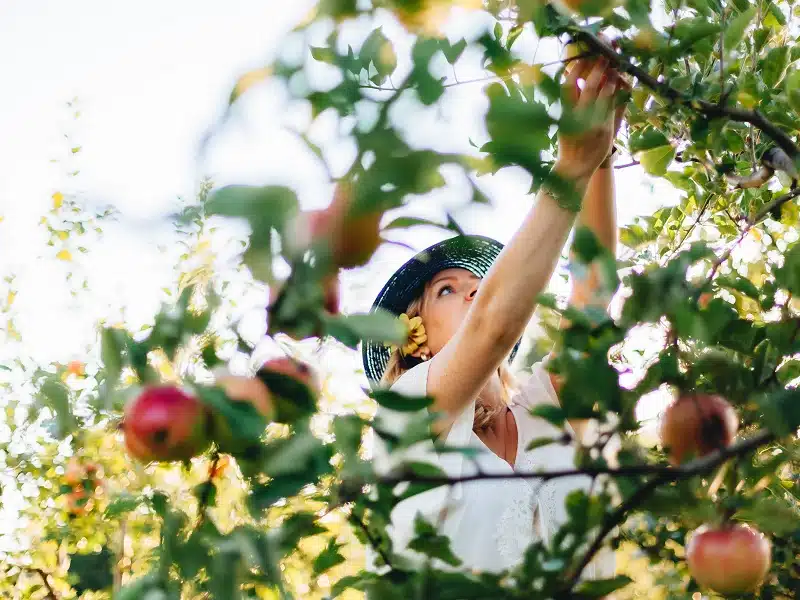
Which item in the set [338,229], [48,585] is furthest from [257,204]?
[48,585]

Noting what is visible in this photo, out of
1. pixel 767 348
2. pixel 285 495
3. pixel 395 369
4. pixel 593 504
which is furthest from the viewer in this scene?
pixel 395 369

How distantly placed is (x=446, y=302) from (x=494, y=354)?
1.67ft

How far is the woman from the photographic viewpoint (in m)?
1.16

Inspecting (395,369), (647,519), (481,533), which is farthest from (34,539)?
(647,519)

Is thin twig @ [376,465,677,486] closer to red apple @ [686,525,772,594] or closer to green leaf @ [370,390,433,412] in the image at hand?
green leaf @ [370,390,433,412]

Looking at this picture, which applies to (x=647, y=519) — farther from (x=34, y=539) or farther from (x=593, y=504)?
(x=34, y=539)

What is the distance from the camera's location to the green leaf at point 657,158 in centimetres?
145

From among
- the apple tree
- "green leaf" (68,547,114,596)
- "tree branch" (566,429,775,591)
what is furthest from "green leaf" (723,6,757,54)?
"green leaf" (68,547,114,596)

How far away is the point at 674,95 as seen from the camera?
1018 mm

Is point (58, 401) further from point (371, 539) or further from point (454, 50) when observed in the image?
point (454, 50)

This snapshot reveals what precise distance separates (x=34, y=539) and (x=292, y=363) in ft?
12.0

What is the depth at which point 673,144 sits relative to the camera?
4.67ft

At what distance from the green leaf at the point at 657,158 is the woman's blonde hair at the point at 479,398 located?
74 cm

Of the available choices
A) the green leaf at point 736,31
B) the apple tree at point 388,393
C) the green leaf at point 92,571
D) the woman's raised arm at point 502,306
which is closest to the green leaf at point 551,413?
the apple tree at point 388,393
